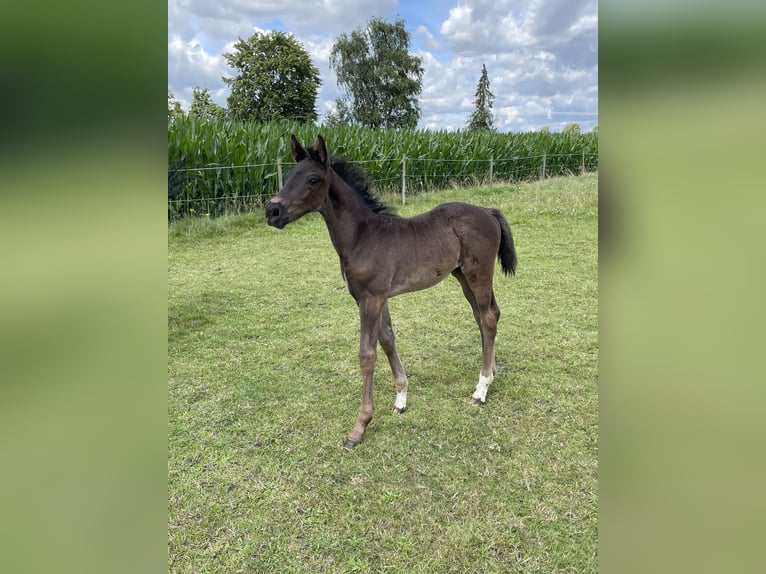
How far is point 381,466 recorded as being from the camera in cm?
287

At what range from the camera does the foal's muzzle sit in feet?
8.83

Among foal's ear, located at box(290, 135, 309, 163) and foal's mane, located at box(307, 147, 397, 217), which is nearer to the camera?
foal's ear, located at box(290, 135, 309, 163)

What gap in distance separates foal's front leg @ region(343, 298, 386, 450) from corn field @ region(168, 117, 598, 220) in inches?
203

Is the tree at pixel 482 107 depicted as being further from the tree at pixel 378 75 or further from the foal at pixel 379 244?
the foal at pixel 379 244

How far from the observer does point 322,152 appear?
280cm

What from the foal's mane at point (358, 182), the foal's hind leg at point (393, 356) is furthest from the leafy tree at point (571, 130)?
the foal's hind leg at point (393, 356)

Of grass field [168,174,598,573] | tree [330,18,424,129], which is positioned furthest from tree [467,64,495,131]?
grass field [168,174,598,573]

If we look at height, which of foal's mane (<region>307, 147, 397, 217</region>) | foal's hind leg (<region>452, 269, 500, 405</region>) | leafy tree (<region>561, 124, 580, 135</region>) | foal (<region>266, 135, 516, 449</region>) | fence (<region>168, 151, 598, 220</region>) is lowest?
foal's hind leg (<region>452, 269, 500, 405</region>)

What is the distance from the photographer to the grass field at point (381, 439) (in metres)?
2.27

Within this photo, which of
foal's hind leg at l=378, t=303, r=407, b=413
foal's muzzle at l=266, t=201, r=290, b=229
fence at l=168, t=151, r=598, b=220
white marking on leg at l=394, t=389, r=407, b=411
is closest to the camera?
foal's muzzle at l=266, t=201, r=290, b=229

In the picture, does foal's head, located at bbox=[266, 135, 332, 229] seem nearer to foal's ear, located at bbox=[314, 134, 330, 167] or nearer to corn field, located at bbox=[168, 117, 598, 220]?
foal's ear, located at bbox=[314, 134, 330, 167]

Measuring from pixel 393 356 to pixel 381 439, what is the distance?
59 centimetres
